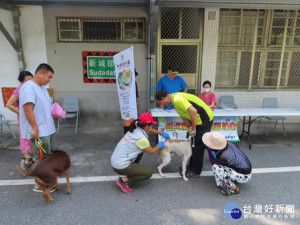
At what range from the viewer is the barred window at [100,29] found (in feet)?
18.9

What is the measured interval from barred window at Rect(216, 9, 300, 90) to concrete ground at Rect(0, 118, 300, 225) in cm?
303

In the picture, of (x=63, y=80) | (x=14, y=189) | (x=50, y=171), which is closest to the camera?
(x=50, y=171)

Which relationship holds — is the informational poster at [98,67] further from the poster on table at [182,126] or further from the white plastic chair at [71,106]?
the poster on table at [182,126]

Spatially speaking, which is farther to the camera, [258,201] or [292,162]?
[292,162]

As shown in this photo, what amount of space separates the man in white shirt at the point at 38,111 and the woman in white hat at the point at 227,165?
2.03 m

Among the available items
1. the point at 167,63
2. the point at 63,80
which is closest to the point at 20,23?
the point at 63,80

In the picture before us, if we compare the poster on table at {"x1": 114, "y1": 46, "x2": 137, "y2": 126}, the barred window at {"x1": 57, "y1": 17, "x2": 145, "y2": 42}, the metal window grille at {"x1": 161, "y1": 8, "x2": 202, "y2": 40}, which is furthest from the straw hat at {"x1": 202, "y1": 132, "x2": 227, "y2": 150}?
the barred window at {"x1": 57, "y1": 17, "x2": 145, "y2": 42}

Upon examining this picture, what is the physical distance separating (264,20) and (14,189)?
22.9 feet

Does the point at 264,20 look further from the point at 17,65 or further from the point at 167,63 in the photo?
the point at 17,65

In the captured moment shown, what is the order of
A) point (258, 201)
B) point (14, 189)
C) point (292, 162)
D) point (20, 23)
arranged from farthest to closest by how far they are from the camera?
point (20, 23), point (292, 162), point (14, 189), point (258, 201)

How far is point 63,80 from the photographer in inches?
234

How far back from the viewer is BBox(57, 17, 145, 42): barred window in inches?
226

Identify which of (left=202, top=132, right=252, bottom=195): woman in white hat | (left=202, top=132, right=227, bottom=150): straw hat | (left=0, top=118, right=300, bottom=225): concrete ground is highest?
(left=202, top=132, right=227, bottom=150): straw hat

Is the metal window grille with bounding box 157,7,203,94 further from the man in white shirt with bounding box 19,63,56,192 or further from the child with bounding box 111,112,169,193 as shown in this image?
the man in white shirt with bounding box 19,63,56,192
